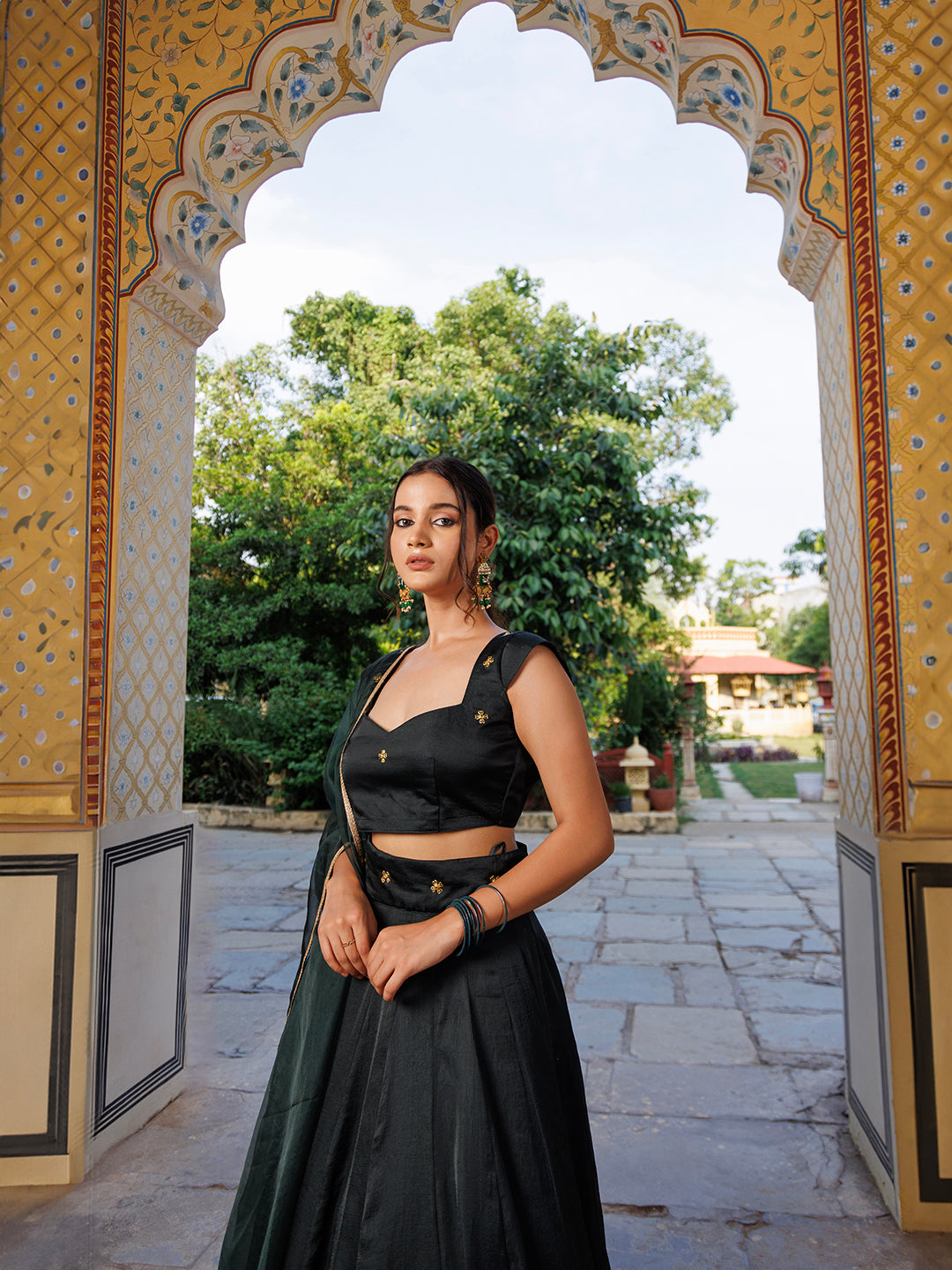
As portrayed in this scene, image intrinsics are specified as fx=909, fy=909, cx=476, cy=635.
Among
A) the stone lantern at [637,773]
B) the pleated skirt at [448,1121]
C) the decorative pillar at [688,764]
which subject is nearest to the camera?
the pleated skirt at [448,1121]

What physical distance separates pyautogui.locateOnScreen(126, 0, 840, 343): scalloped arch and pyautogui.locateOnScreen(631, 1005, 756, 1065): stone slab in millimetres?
2538

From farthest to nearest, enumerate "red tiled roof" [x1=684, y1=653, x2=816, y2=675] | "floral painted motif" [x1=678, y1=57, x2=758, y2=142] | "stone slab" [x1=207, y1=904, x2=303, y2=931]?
1. "red tiled roof" [x1=684, y1=653, x2=816, y2=675]
2. "stone slab" [x1=207, y1=904, x2=303, y2=931]
3. "floral painted motif" [x1=678, y1=57, x2=758, y2=142]

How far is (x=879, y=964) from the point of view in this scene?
88.9 inches

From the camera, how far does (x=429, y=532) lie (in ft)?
4.54

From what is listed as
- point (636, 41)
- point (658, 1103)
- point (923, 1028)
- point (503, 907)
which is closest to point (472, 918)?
point (503, 907)

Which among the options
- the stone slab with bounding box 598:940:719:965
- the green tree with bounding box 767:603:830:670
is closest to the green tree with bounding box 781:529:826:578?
the green tree with bounding box 767:603:830:670

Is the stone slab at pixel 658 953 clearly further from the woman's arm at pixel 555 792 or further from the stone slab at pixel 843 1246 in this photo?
the woman's arm at pixel 555 792

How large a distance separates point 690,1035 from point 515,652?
2.59m

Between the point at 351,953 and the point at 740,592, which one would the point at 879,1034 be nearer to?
the point at 351,953

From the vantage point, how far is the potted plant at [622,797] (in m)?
8.91

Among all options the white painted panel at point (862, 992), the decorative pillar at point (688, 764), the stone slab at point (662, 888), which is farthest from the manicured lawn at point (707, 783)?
the white painted panel at point (862, 992)

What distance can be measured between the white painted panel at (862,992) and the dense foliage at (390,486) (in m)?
4.65

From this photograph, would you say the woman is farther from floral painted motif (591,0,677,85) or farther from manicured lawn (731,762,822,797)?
manicured lawn (731,762,822,797)

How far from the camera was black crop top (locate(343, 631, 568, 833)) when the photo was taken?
4.29 ft
